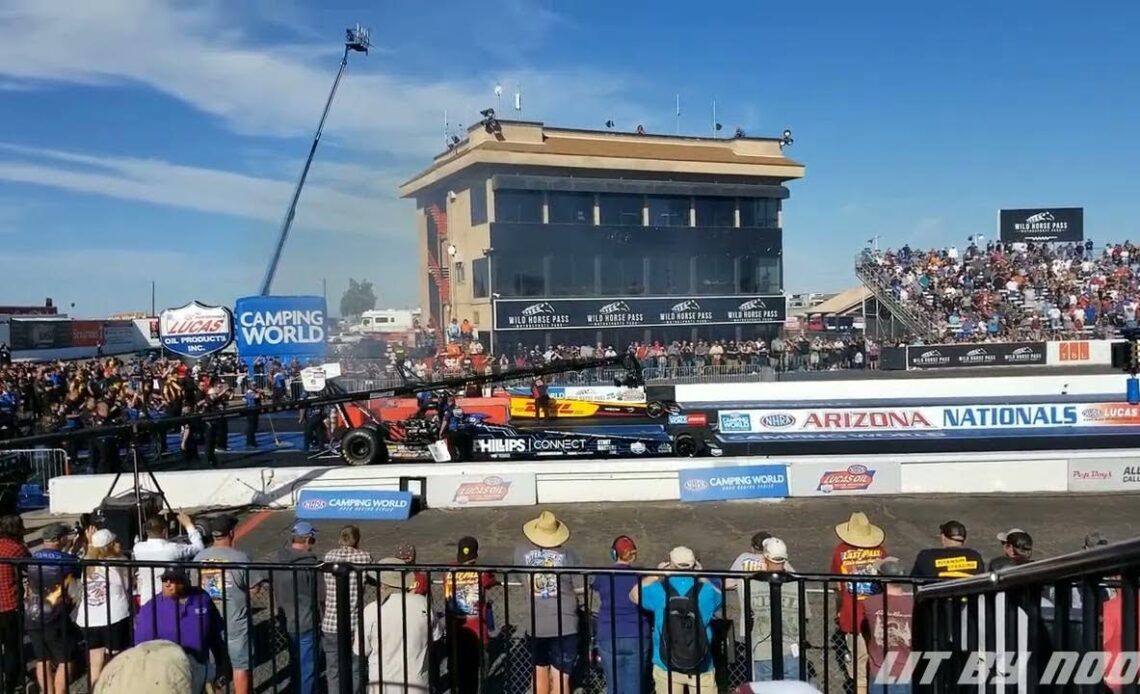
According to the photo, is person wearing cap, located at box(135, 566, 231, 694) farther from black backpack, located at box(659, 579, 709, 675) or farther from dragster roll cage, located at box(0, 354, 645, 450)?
black backpack, located at box(659, 579, 709, 675)

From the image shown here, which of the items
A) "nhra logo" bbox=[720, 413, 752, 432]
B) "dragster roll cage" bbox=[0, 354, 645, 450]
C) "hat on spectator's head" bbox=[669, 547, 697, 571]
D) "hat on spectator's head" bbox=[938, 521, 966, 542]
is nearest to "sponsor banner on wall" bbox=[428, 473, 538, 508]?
"dragster roll cage" bbox=[0, 354, 645, 450]

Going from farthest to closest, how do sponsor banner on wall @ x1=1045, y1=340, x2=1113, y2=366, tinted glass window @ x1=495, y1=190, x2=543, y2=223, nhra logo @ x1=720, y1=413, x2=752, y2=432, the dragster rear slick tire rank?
tinted glass window @ x1=495, y1=190, x2=543, y2=223 → sponsor banner on wall @ x1=1045, y1=340, x2=1113, y2=366 → nhra logo @ x1=720, y1=413, x2=752, y2=432 → the dragster rear slick tire

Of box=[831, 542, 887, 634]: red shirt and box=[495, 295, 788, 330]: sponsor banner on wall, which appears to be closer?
box=[831, 542, 887, 634]: red shirt

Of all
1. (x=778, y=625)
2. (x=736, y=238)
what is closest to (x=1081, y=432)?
(x=778, y=625)

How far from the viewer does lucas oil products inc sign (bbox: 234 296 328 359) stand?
15.1m

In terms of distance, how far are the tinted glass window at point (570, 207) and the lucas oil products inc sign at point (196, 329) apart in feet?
72.1

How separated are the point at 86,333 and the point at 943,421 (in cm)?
4764

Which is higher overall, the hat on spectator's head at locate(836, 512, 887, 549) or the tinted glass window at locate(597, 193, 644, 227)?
the tinted glass window at locate(597, 193, 644, 227)

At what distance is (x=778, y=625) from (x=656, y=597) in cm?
110

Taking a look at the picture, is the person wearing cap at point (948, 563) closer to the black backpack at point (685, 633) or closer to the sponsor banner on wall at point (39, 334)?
the black backpack at point (685, 633)

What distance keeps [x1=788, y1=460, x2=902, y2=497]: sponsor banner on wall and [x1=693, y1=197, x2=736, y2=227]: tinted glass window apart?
2842 centimetres

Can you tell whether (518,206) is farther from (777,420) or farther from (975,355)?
(777,420)

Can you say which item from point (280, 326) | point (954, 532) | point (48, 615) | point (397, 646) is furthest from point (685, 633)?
point (280, 326)

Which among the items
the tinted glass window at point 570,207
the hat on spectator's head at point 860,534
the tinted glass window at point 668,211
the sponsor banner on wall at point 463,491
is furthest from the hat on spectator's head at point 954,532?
the tinted glass window at point 668,211
